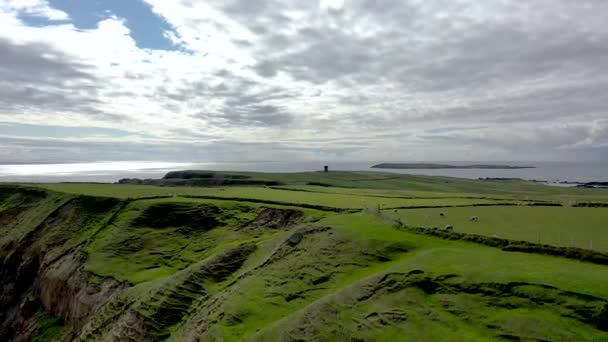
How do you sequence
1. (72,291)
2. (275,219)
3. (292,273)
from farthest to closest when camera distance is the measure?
(275,219)
(72,291)
(292,273)

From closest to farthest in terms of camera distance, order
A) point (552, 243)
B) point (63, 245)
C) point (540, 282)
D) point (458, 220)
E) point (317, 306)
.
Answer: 1. point (540, 282)
2. point (317, 306)
3. point (552, 243)
4. point (458, 220)
5. point (63, 245)

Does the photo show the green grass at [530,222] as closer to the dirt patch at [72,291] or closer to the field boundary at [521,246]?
the field boundary at [521,246]

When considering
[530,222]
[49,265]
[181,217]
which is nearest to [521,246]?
[530,222]

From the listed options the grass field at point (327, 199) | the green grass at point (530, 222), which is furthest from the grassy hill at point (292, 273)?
the grass field at point (327, 199)

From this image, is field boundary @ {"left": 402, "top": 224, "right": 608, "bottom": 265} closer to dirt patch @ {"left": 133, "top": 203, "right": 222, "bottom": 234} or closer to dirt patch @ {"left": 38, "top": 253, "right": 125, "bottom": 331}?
dirt patch @ {"left": 133, "top": 203, "right": 222, "bottom": 234}

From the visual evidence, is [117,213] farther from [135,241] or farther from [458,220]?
[458,220]

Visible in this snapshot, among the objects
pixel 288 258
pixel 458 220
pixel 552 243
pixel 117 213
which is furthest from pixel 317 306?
pixel 117 213

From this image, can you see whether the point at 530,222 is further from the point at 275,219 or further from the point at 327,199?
the point at 327,199
